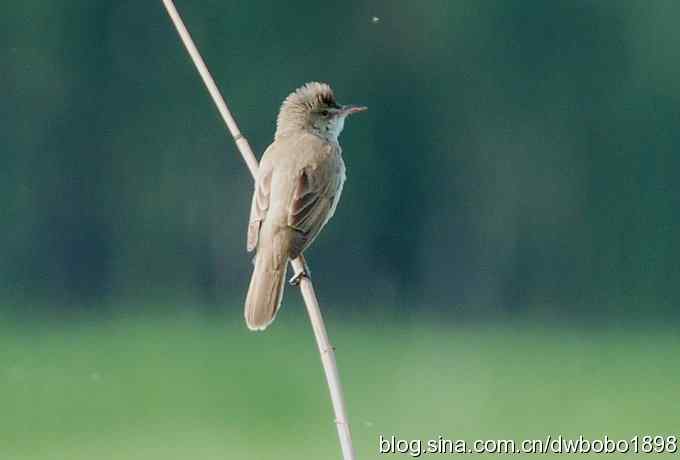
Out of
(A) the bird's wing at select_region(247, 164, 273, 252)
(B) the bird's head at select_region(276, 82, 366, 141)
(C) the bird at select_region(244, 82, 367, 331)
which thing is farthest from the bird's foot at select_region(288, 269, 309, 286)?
(B) the bird's head at select_region(276, 82, 366, 141)

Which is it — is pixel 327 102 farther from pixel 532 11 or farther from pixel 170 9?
pixel 532 11

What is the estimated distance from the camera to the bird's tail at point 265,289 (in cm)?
240

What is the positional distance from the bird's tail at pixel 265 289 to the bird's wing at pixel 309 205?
5cm

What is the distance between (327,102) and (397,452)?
1039 mm

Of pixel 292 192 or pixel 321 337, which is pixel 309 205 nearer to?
pixel 292 192

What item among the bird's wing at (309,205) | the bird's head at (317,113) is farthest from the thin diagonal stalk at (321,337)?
the bird's head at (317,113)

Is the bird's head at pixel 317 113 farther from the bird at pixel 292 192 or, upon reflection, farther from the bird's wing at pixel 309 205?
the bird's wing at pixel 309 205

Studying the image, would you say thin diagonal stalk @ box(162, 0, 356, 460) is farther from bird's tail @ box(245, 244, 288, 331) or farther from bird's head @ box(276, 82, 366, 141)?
bird's head @ box(276, 82, 366, 141)

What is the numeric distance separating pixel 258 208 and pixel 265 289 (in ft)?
1.05

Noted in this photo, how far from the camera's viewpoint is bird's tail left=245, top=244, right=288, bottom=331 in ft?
7.87

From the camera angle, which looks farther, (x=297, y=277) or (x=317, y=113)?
(x=317, y=113)

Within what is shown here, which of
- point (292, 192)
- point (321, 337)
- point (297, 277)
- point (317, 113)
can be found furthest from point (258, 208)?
point (321, 337)

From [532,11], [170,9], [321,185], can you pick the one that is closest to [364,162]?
[532,11]

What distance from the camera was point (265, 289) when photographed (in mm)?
2469
